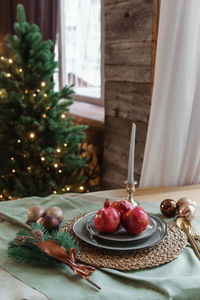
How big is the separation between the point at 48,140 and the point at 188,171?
2.95 feet

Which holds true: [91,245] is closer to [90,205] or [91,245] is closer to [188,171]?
[90,205]

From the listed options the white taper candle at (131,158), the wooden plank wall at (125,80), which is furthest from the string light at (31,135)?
the white taper candle at (131,158)

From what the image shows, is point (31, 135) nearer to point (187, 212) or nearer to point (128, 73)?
point (128, 73)

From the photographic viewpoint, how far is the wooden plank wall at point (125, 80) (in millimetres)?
1977

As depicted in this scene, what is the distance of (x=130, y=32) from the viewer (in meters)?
2.06

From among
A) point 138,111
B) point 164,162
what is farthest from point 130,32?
point 164,162

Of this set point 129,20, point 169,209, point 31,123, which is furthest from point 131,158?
point 129,20

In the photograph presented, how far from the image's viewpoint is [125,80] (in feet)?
7.12

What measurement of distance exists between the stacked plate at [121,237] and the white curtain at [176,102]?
0.68m

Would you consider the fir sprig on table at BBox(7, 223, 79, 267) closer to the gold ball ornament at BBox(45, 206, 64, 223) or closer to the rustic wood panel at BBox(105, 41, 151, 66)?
the gold ball ornament at BBox(45, 206, 64, 223)

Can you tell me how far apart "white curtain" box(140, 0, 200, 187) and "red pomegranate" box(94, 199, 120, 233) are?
2.50 ft

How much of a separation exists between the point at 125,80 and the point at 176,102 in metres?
0.68

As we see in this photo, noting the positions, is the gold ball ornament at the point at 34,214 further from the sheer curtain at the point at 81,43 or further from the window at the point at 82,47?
the sheer curtain at the point at 81,43

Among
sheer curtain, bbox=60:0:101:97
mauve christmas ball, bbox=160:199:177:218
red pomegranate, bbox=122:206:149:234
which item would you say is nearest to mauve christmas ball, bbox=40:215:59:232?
red pomegranate, bbox=122:206:149:234
